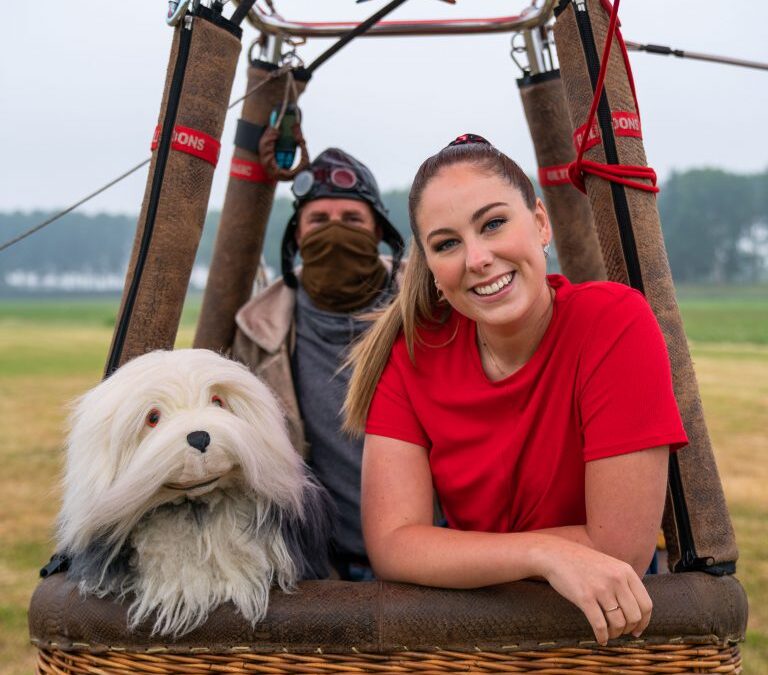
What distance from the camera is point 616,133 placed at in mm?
1496

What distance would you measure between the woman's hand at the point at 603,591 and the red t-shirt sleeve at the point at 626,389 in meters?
0.18

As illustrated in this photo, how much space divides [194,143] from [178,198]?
0.38 ft

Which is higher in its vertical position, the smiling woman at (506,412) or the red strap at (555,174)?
the red strap at (555,174)

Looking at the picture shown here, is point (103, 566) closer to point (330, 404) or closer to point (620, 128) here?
point (330, 404)

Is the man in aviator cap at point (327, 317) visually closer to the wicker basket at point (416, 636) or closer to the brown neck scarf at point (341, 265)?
the brown neck scarf at point (341, 265)

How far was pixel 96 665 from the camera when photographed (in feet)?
3.85

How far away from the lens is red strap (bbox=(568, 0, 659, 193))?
4.77 ft

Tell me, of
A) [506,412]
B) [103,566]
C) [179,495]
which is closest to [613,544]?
[506,412]

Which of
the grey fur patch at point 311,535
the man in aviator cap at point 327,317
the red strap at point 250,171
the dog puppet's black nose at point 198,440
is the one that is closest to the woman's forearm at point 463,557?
the grey fur patch at point 311,535

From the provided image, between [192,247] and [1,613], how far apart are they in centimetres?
221

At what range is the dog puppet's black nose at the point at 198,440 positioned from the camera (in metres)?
1.14

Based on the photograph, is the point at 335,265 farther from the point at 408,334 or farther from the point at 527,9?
the point at 527,9

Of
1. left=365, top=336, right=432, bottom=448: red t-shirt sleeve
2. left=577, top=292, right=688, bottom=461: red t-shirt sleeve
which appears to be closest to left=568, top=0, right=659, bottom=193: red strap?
left=577, top=292, right=688, bottom=461: red t-shirt sleeve

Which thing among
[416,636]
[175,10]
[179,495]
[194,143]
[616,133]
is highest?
[175,10]
